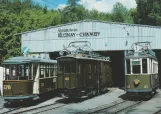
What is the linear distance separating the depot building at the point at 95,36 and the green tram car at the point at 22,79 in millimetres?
7394

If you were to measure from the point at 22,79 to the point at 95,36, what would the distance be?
1248 centimetres

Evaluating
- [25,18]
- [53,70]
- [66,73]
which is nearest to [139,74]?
[66,73]

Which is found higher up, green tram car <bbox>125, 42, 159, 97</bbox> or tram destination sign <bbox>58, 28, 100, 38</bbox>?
tram destination sign <bbox>58, 28, 100, 38</bbox>

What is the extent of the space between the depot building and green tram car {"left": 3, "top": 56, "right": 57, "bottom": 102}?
7394mm

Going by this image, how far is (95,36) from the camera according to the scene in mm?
29766

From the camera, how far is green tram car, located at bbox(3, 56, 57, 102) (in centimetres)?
1853

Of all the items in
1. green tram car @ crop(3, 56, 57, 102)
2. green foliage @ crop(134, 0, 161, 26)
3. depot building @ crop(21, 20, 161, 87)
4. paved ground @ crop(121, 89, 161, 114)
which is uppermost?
green foliage @ crop(134, 0, 161, 26)

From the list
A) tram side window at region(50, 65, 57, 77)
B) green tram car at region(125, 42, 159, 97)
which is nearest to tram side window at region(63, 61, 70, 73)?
tram side window at region(50, 65, 57, 77)

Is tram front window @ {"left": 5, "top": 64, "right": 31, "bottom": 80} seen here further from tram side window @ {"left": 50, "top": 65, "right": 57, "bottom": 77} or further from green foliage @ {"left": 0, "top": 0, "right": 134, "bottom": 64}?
green foliage @ {"left": 0, "top": 0, "right": 134, "bottom": 64}

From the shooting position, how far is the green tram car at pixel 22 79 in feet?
60.8

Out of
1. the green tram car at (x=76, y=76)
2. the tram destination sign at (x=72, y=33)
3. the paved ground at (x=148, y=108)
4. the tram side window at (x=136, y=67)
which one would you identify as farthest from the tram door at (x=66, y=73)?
the tram destination sign at (x=72, y=33)

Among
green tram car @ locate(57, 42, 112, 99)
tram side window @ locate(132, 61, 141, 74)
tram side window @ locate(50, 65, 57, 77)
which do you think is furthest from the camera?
tram side window @ locate(50, 65, 57, 77)

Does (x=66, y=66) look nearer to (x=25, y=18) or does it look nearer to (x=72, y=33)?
(x=72, y=33)

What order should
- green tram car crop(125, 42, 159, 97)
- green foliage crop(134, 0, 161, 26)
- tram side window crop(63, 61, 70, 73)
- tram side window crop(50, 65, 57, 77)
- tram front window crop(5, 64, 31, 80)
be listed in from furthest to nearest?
green foliage crop(134, 0, 161, 26) < tram side window crop(50, 65, 57, 77) < green tram car crop(125, 42, 159, 97) < tram side window crop(63, 61, 70, 73) < tram front window crop(5, 64, 31, 80)
